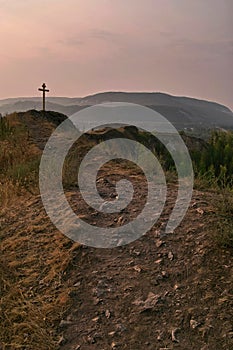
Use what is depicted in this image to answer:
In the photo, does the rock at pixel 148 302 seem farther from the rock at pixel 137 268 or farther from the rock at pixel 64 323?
the rock at pixel 64 323

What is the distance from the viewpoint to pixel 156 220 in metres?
4.20

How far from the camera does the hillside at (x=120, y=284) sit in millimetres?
2945

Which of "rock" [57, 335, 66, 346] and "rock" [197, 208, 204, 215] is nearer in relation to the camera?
"rock" [57, 335, 66, 346]

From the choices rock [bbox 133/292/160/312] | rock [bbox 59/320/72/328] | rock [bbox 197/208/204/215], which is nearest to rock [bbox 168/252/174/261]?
rock [bbox 133/292/160/312]

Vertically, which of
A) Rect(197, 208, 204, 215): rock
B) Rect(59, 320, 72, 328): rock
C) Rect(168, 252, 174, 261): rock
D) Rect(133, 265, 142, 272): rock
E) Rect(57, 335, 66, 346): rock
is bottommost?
Rect(57, 335, 66, 346): rock

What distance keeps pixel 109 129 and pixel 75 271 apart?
8851mm

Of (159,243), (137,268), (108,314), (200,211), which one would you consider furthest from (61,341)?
(200,211)

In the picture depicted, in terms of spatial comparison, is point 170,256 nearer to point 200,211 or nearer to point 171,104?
point 200,211

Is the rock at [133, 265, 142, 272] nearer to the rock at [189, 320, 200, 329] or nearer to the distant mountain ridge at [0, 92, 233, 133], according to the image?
the rock at [189, 320, 200, 329]

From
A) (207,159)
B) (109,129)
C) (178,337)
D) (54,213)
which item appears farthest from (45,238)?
(109,129)

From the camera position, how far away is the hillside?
295 cm

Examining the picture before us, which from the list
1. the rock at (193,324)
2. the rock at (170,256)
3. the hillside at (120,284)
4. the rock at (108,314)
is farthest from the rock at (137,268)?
the rock at (193,324)

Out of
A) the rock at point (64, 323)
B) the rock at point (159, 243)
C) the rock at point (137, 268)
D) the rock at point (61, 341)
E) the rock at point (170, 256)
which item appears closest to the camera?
the rock at point (61, 341)

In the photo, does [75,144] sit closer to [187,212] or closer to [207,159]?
[207,159]
